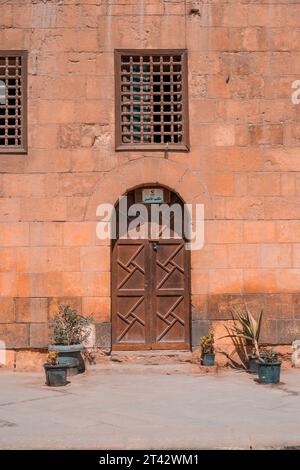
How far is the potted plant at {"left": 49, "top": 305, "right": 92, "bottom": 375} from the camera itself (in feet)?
34.3

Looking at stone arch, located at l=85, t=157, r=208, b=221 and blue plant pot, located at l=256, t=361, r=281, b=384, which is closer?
blue plant pot, located at l=256, t=361, r=281, b=384

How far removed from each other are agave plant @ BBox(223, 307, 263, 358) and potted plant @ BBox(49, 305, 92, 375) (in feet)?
8.12

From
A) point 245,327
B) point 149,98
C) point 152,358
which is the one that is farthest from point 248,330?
point 149,98

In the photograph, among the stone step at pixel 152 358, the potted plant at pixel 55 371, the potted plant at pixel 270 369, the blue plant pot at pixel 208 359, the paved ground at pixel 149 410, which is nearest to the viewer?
the paved ground at pixel 149 410

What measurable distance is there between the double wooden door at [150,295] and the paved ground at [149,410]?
60 cm

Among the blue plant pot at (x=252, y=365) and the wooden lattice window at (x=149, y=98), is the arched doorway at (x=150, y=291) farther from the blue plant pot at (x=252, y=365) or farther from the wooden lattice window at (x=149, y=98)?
the blue plant pot at (x=252, y=365)

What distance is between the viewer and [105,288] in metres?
11.1

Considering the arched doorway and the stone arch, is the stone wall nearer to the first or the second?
the stone arch

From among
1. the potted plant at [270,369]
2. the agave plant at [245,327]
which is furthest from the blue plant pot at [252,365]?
the potted plant at [270,369]

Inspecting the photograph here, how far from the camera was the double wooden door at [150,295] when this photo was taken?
11320 mm

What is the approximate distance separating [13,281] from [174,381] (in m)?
3.18

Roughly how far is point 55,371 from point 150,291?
244cm

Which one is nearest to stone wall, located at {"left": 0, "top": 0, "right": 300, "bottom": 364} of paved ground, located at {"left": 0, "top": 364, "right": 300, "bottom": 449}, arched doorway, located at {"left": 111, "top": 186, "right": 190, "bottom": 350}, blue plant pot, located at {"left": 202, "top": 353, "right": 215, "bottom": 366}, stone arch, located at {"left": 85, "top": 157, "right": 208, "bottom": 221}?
stone arch, located at {"left": 85, "top": 157, "right": 208, "bottom": 221}
